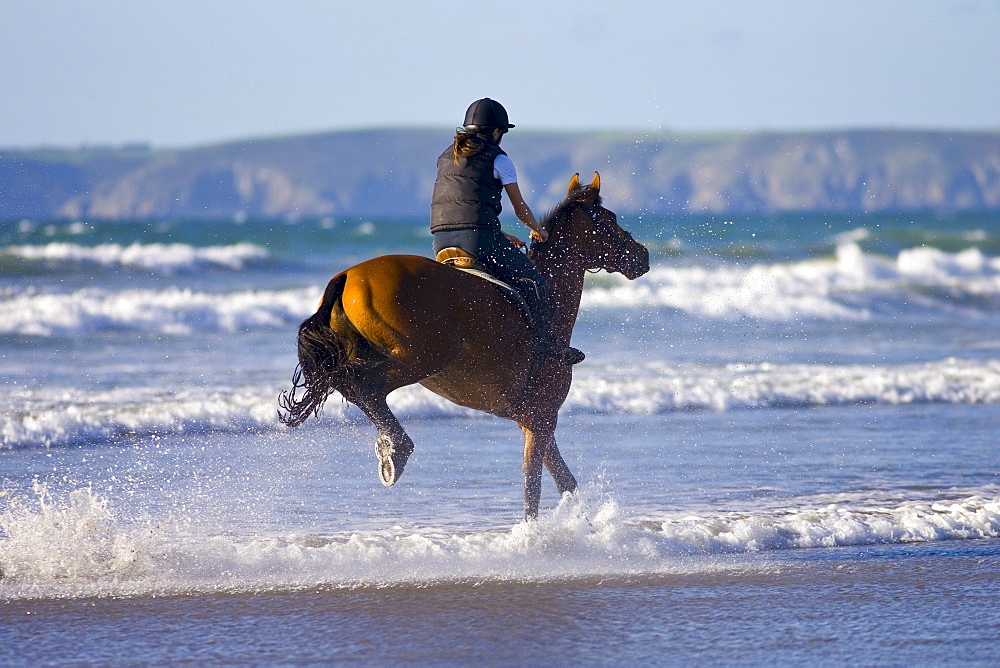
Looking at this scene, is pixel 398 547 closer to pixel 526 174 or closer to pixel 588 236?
pixel 588 236

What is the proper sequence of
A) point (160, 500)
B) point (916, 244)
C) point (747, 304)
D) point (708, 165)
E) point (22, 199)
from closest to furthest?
point (160, 500)
point (747, 304)
point (916, 244)
point (22, 199)
point (708, 165)

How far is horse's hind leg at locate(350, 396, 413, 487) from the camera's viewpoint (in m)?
5.64

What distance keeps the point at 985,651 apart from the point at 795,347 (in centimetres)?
1135

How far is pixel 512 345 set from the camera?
19.9ft

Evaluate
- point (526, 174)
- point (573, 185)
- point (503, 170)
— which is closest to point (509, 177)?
point (503, 170)

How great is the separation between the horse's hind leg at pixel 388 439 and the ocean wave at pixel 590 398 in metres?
4.40

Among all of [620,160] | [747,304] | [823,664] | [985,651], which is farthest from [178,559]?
[620,160]

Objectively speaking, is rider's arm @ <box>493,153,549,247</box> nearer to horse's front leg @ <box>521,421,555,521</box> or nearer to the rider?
the rider

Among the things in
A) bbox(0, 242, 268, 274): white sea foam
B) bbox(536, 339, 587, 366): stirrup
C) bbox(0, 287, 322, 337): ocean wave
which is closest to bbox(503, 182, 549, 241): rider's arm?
bbox(536, 339, 587, 366): stirrup

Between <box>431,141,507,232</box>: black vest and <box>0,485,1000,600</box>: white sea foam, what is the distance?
5.65 ft

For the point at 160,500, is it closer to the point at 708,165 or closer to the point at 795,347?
the point at 795,347

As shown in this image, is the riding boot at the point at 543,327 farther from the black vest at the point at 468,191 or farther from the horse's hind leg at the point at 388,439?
the horse's hind leg at the point at 388,439

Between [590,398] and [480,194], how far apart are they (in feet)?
18.2

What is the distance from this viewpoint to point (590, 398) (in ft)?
36.7
